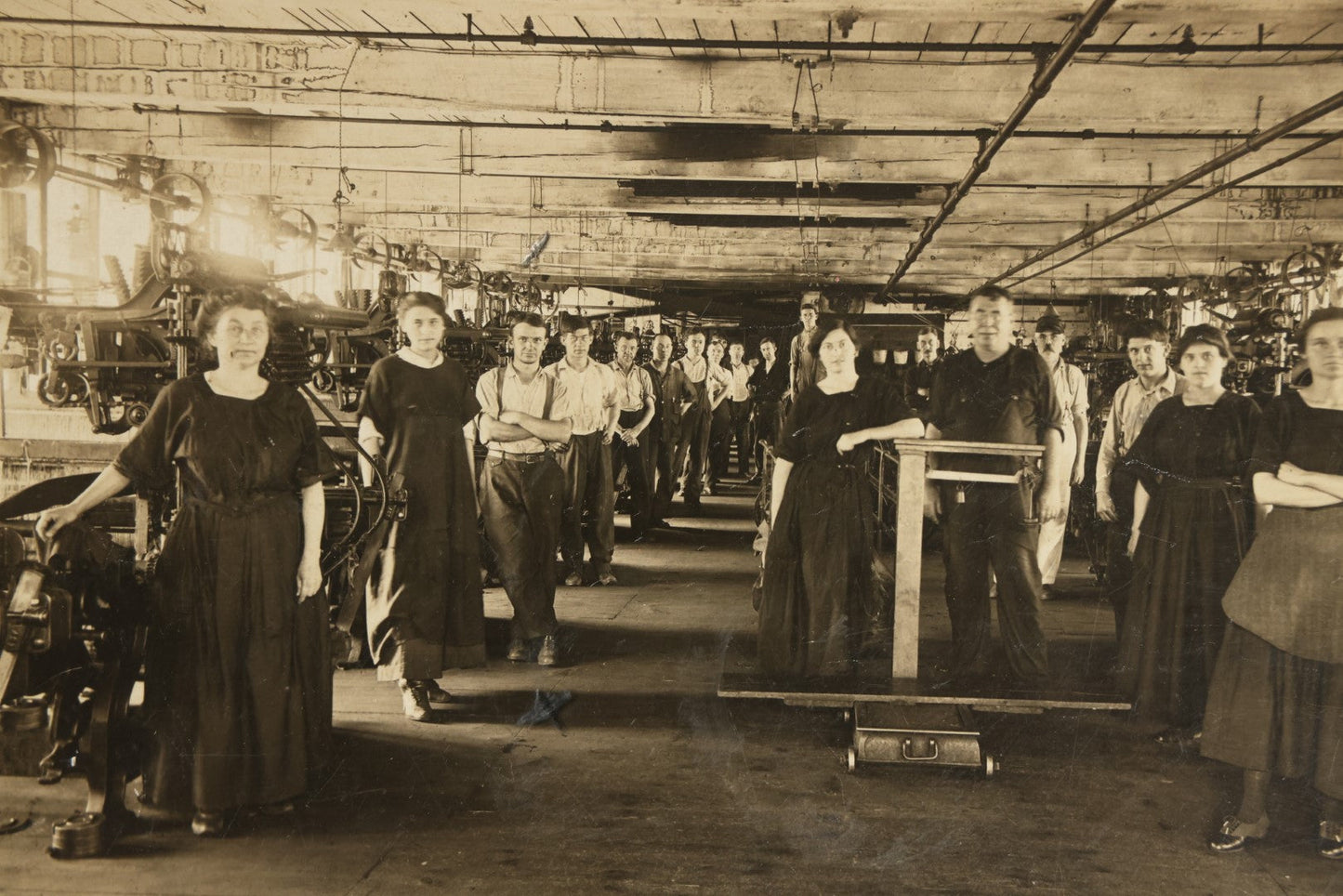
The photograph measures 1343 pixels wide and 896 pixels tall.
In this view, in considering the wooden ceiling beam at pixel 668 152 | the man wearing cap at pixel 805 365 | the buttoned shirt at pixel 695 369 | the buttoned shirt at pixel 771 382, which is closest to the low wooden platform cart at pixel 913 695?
the man wearing cap at pixel 805 365

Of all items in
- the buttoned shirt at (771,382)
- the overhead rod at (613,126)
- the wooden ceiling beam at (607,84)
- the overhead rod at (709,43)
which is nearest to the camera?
the overhead rod at (709,43)

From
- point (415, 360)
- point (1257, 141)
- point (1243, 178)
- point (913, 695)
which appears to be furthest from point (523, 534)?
point (1243, 178)

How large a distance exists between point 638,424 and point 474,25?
4.63 m

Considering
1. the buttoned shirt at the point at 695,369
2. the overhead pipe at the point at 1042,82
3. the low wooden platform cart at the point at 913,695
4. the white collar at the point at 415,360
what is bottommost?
the low wooden platform cart at the point at 913,695

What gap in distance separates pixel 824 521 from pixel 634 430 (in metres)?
4.74

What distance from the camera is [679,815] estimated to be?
3463 millimetres

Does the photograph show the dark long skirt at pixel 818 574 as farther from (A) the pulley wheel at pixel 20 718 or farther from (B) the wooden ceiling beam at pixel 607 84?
(A) the pulley wheel at pixel 20 718

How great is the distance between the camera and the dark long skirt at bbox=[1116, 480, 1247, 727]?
4.18 meters

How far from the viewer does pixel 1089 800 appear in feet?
12.0

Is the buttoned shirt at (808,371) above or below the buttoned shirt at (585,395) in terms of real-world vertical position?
above

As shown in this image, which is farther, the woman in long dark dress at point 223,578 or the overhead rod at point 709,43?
the overhead rod at point 709,43

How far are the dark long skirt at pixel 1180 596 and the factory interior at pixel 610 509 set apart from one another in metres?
0.02

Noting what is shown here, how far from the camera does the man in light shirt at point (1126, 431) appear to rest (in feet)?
16.1

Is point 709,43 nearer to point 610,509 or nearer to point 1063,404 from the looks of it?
point 1063,404
